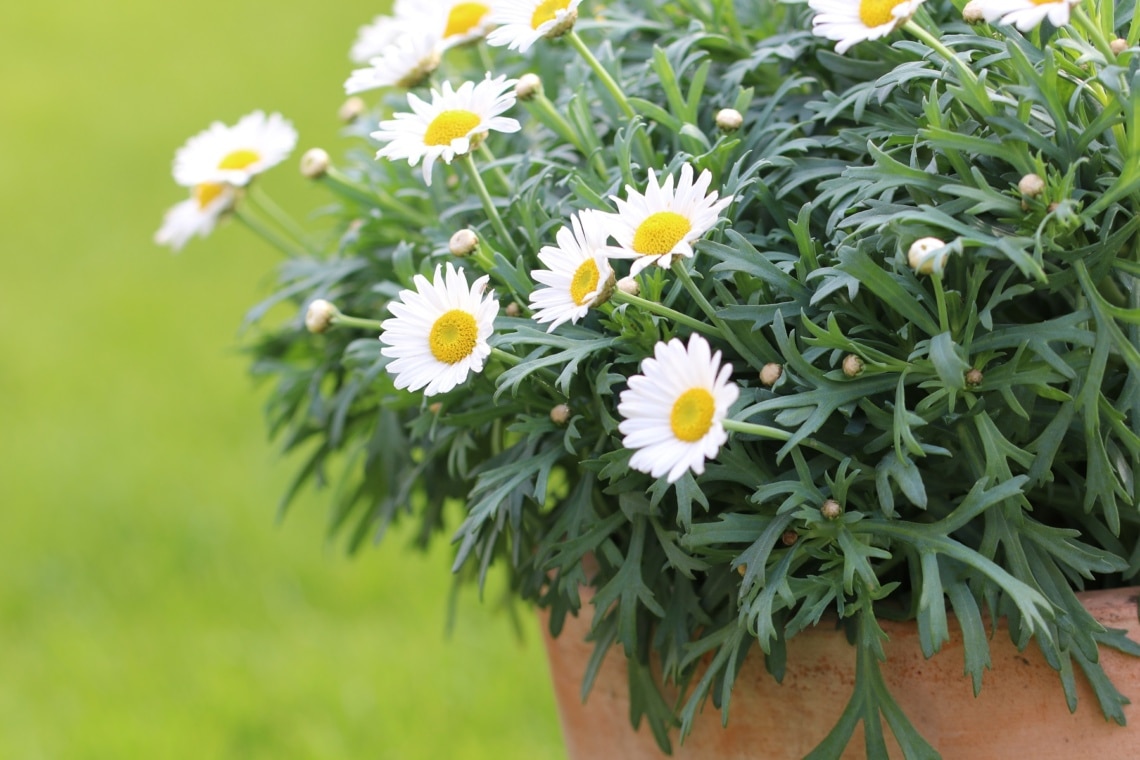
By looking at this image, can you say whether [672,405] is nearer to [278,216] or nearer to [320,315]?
[320,315]

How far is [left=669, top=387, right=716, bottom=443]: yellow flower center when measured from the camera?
703mm

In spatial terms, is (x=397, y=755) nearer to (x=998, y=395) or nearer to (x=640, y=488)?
(x=640, y=488)

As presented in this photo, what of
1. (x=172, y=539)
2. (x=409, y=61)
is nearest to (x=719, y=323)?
(x=409, y=61)

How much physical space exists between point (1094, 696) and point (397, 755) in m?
1.14

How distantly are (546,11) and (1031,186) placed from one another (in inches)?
15.2

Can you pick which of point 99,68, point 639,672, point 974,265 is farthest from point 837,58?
point 99,68

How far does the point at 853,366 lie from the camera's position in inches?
31.5

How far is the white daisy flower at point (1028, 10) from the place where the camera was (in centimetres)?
70

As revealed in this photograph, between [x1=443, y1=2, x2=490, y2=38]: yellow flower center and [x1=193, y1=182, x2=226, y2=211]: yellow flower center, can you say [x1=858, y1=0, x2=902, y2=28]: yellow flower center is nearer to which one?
[x1=443, y1=2, x2=490, y2=38]: yellow flower center

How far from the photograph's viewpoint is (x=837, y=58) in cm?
97

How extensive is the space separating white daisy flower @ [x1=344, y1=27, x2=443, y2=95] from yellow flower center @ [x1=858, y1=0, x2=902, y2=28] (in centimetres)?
39

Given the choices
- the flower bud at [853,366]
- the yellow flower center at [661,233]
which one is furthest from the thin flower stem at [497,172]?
the flower bud at [853,366]

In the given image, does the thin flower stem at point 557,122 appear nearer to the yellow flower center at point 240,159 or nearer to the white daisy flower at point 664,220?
the white daisy flower at point 664,220

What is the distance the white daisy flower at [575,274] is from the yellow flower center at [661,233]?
2cm
